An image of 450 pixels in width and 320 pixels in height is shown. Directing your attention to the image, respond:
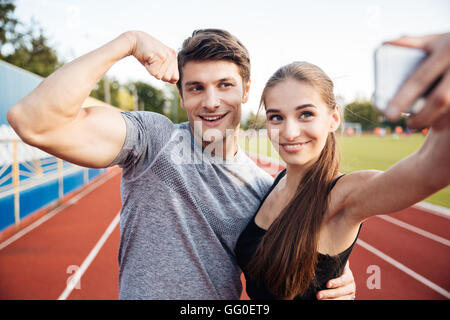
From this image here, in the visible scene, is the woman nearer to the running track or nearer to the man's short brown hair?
the man's short brown hair

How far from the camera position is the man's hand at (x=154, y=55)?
113 cm

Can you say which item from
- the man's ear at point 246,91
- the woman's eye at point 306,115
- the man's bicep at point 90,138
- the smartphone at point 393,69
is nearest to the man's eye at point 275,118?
the woman's eye at point 306,115

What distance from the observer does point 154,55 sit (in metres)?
1.15

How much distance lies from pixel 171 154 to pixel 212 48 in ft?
2.12

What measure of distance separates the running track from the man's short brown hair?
145 inches

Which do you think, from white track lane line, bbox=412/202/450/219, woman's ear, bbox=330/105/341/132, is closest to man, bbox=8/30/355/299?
woman's ear, bbox=330/105/341/132

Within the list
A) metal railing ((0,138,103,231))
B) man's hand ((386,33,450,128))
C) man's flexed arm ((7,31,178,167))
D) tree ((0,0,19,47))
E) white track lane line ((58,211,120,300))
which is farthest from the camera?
tree ((0,0,19,47))

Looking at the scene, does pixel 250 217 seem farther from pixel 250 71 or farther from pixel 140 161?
pixel 250 71

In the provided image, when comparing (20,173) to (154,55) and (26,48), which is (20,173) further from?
(26,48)

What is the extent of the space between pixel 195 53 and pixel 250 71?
1.42ft

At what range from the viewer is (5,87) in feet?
22.5

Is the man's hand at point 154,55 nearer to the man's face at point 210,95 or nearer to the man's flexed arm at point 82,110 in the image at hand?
the man's flexed arm at point 82,110

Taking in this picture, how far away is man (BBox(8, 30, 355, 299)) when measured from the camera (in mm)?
965

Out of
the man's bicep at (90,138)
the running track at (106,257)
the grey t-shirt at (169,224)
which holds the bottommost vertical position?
the running track at (106,257)
